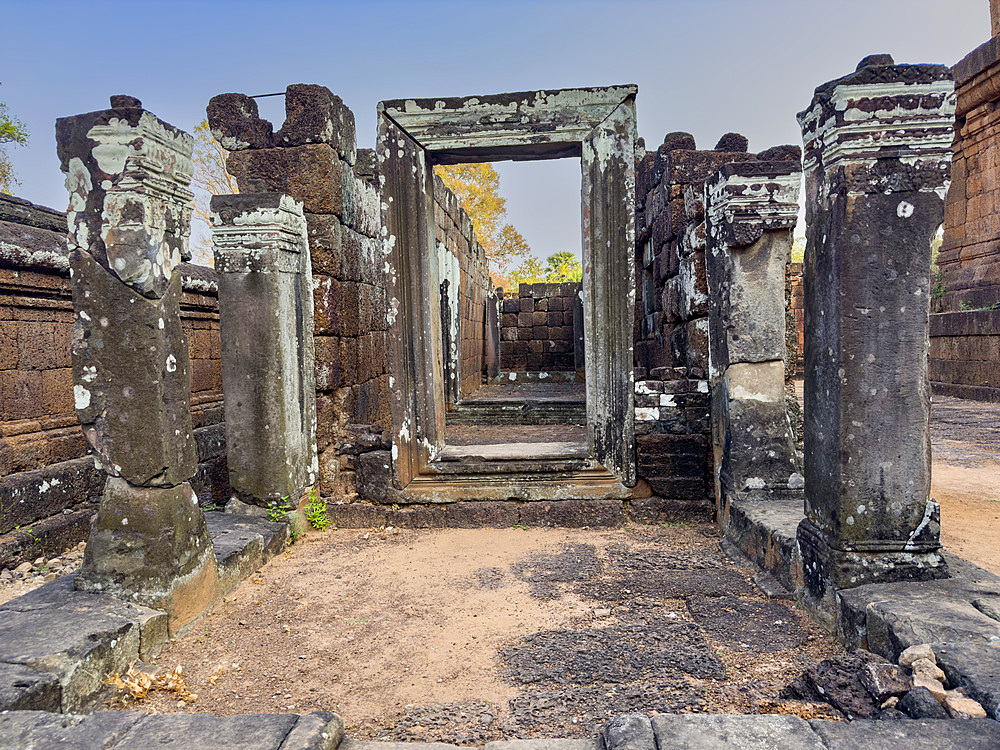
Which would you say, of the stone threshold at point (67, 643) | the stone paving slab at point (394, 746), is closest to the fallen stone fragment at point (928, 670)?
the stone paving slab at point (394, 746)

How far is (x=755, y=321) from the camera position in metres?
4.23

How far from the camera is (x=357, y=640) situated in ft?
10.0

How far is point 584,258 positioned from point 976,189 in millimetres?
11224

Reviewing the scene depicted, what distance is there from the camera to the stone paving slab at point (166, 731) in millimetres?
1910

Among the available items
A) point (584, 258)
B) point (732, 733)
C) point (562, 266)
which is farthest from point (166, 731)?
point (562, 266)

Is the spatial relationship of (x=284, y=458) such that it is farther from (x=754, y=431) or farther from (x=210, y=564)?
(x=754, y=431)

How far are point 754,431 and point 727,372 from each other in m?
0.45

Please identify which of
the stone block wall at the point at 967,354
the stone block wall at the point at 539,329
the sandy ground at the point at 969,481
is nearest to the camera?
the sandy ground at the point at 969,481

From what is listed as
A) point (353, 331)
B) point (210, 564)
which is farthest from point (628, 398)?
point (210, 564)

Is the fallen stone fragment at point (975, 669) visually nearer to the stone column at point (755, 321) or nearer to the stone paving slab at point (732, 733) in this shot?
the stone paving slab at point (732, 733)

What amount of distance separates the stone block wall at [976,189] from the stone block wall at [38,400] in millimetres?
13332

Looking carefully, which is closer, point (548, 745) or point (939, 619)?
point (548, 745)

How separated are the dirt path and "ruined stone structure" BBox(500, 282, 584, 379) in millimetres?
11863

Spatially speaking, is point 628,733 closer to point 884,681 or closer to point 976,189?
point 884,681
